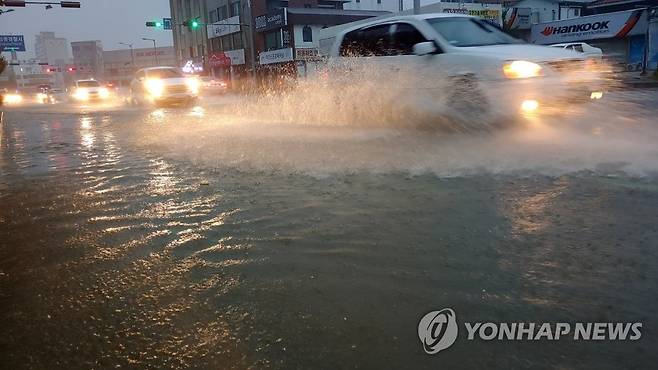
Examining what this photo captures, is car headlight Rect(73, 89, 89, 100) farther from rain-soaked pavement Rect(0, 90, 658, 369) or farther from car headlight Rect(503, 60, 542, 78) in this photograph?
car headlight Rect(503, 60, 542, 78)

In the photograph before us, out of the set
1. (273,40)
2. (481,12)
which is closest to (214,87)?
(273,40)

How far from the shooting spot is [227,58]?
5225 centimetres

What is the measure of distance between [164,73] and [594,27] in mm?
24382

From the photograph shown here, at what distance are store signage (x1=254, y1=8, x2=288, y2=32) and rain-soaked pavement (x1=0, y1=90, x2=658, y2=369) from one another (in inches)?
1470

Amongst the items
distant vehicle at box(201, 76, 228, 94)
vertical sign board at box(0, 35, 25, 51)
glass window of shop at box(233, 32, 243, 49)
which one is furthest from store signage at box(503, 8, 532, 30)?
vertical sign board at box(0, 35, 25, 51)

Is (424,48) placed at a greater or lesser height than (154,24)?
lesser

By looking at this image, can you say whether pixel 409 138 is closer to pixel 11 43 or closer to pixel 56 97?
pixel 56 97

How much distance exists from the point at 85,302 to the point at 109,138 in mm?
8155

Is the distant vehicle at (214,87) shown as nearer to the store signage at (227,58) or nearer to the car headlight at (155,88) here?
the car headlight at (155,88)

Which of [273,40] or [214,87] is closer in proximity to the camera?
[214,87]

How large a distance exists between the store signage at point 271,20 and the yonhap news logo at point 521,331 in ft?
137

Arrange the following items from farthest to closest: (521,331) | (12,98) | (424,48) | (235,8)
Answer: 1. (235,8)
2. (12,98)
3. (424,48)
4. (521,331)

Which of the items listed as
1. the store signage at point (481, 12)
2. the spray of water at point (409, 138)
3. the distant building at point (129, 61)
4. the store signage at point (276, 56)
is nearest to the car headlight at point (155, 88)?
the spray of water at point (409, 138)

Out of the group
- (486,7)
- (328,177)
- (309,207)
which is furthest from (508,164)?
(486,7)
